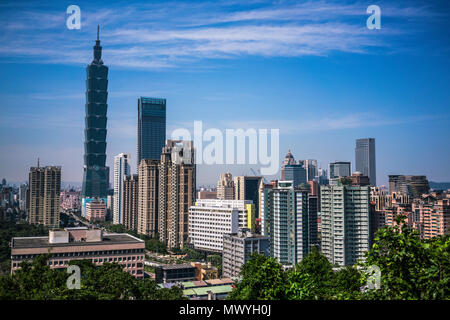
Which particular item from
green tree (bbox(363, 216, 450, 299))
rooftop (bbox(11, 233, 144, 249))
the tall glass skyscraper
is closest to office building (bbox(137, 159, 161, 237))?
the tall glass skyscraper

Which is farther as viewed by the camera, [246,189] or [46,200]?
[246,189]

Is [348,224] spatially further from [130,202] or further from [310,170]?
[130,202]

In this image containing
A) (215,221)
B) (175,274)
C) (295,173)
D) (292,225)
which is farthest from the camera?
(215,221)

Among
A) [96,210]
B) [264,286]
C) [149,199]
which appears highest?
[264,286]

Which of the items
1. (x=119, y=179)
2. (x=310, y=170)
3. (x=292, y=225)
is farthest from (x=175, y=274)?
(x=119, y=179)

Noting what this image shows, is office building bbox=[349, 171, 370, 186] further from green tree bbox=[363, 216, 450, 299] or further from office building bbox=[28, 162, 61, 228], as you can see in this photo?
office building bbox=[28, 162, 61, 228]

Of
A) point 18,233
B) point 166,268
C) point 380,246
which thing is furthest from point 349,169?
point 380,246

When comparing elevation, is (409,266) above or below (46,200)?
above

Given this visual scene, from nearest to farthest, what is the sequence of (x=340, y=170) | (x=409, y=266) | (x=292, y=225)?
1. (x=409, y=266)
2. (x=292, y=225)
3. (x=340, y=170)
